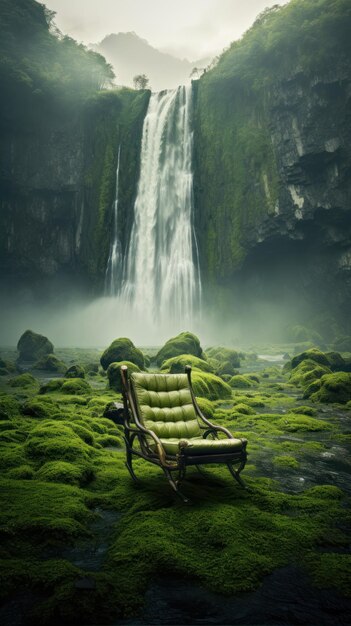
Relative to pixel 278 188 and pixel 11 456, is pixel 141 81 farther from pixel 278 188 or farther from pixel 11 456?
pixel 11 456

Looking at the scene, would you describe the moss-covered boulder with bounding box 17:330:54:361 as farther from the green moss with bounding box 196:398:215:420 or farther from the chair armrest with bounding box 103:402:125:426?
the green moss with bounding box 196:398:215:420

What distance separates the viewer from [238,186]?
40219 mm

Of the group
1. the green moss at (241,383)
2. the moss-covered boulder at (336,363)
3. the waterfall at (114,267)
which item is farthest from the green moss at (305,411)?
the waterfall at (114,267)

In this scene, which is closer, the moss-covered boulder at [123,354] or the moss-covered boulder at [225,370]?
the moss-covered boulder at [123,354]

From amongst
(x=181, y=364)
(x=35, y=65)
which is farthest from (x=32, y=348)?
(x=35, y=65)

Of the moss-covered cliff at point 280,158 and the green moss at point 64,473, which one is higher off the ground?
the moss-covered cliff at point 280,158

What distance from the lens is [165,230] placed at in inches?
1572

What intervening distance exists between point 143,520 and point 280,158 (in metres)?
38.0

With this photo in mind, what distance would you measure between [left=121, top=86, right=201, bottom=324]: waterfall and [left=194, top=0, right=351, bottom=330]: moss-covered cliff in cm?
162

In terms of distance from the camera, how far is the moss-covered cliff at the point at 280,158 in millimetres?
35344

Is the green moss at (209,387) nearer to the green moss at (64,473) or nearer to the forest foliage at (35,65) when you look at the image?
A: the green moss at (64,473)

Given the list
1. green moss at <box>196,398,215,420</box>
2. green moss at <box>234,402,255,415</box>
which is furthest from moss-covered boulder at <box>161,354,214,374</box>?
green moss at <box>196,398,215,420</box>

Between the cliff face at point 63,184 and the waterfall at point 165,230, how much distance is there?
3.71 meters

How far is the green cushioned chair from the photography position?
188 inches
